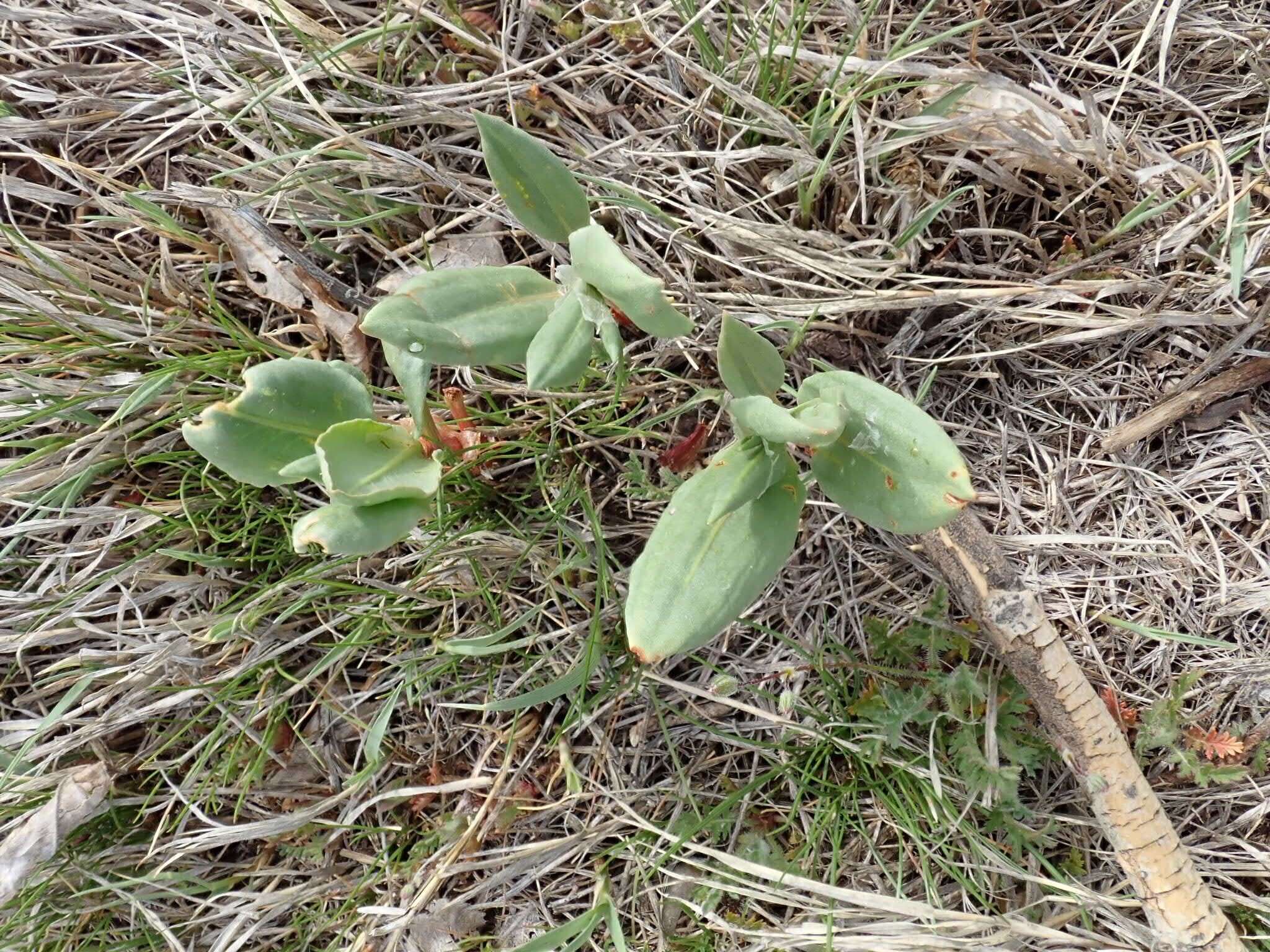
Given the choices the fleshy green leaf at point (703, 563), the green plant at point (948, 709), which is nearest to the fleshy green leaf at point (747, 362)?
the fleshy green leaf at point (703, 563)

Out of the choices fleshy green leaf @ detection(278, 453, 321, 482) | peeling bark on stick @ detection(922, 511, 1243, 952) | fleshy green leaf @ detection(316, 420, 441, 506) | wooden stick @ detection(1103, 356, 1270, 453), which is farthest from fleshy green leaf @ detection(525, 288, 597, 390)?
wooden stick @ detection(1103, 356, 1270, 453)

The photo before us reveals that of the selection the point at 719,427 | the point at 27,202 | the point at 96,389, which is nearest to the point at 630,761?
the point at 719,427

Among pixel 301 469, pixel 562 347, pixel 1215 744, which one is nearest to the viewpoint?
pixel 562 347

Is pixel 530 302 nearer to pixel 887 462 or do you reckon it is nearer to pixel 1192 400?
pixel 887 462

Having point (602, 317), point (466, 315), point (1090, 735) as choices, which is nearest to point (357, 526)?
point (466, 315)

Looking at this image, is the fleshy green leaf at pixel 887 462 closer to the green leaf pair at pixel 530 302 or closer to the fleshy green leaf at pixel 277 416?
the green leaf pair at pixel 530 302
